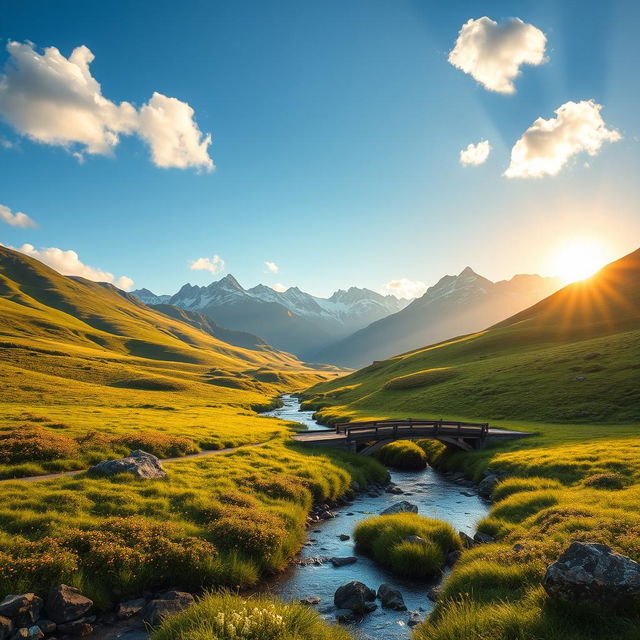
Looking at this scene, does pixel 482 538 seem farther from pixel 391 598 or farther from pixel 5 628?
pixel 5 628

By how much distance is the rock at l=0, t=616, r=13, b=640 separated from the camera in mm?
12008

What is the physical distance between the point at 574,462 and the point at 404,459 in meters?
17.9

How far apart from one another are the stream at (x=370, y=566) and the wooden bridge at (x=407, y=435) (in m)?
7.11

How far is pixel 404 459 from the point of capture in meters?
43.2

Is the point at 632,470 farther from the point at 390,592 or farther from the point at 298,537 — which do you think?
the point at 298,537

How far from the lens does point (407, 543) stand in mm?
19250

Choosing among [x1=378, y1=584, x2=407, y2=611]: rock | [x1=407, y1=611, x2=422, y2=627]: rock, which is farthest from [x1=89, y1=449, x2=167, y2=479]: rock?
[x1=407, y1=611, x2=422, y2=627]: rock

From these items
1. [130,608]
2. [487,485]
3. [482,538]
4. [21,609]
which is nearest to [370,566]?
[482,538]

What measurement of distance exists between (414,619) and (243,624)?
7.83 metres

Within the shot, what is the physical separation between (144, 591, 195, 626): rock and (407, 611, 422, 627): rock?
805 centimetres

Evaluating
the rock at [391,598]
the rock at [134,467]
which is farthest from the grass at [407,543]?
the rock at [134,467]

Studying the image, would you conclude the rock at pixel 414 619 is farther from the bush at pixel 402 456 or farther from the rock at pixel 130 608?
the bush at pixel 402 456

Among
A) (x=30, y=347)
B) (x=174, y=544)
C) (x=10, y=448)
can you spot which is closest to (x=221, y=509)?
(x=174, y=544)

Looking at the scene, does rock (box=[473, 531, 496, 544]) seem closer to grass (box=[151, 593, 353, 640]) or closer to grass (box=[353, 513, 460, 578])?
grass (box=[353, 513, 460, 578])
